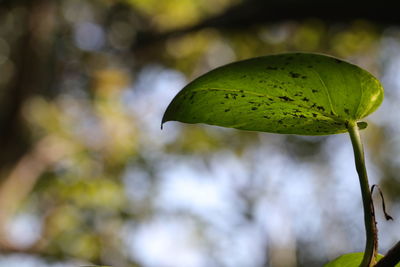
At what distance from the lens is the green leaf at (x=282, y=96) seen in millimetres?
270

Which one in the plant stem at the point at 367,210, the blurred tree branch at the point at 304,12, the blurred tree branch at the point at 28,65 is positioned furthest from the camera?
the blurred tree branch at the point at 28,65

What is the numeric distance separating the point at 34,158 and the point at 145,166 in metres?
1.84

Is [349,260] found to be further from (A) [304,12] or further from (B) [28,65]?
(B) [28,65]

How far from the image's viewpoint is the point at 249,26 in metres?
2.12

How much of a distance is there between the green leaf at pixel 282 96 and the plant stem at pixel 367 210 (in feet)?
0.07

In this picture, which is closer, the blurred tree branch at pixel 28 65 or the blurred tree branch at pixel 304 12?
the blurred tree branch at pixel 304 12

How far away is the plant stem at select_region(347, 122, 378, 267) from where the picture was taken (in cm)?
24

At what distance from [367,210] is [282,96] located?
0.08 m

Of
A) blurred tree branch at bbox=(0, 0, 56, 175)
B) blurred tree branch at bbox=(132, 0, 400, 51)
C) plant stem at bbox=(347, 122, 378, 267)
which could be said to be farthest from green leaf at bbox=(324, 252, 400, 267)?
blurred tree branch at bbox=(0, 0, 56, 175)

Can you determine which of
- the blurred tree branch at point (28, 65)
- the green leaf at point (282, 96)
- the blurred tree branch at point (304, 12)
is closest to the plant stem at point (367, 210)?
the green leaf at point (282, 96)

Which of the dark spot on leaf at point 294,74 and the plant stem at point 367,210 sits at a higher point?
the dark spot on leaf at point 294,74

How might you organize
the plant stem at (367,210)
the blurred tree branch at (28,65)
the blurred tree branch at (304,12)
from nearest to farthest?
the plant stem at (367,210), the blurred tree branch at (304,12), the blurred tree branch at (28,65)

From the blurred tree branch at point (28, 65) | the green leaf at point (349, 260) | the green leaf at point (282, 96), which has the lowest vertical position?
the green leaf at point (349, 260)

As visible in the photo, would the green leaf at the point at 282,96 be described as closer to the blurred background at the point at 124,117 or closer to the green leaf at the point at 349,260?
the green leaf at the point at 349,260
